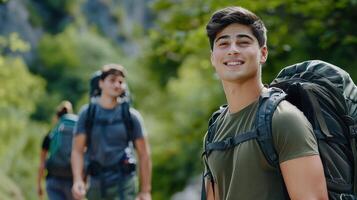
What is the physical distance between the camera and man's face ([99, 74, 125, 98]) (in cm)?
730

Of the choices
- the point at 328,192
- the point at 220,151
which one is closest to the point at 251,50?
the point at 220,151

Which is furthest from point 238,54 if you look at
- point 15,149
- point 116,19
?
point 116,19

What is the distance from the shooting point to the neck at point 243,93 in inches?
128

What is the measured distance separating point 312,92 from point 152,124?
39.8 metres

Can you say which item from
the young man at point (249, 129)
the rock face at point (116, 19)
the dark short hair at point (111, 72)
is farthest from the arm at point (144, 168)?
the rock face at point (116, 19)

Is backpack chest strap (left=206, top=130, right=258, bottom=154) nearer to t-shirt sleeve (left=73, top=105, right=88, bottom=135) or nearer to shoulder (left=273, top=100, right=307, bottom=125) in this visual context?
shoulder (left=273, top=100, right=307, bottom=125)

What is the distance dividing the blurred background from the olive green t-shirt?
4839mm

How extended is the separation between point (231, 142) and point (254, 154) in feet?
0.50

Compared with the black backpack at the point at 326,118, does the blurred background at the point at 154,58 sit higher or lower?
higher

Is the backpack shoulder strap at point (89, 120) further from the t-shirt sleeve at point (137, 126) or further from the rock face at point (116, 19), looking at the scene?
A: the rock face at point (116, 19)

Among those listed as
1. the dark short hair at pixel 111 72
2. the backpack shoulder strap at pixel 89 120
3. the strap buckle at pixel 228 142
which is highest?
the dark short hair at pixel 111 72

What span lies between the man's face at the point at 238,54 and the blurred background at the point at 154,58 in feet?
15.6

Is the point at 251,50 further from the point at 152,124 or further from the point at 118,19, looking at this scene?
the point at 118,19

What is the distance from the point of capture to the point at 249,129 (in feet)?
10.2
